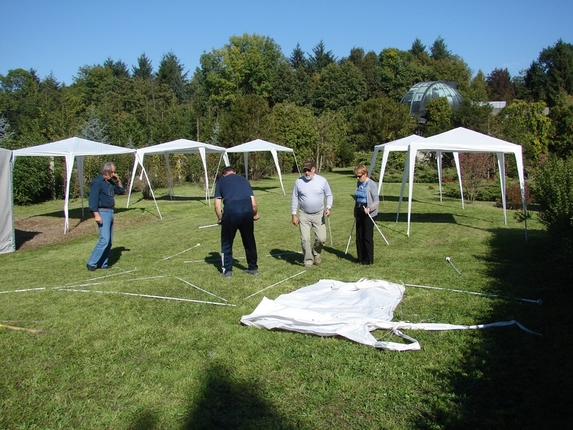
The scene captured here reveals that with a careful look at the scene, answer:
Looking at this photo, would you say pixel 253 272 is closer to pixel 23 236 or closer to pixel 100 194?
pixel 100 194

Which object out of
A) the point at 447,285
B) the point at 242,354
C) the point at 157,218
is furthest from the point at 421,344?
the point at 157,218

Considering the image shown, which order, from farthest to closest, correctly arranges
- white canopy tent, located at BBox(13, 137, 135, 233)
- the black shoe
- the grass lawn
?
white canopy tent, located at BBox(13, 137, 135, 233), the black shoe, the grass lawn

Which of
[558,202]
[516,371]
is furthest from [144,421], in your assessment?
[558,202]

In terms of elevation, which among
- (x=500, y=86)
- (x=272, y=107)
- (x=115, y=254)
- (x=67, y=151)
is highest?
(x=500, y=86)

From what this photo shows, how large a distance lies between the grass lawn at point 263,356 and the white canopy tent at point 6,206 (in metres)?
2.69

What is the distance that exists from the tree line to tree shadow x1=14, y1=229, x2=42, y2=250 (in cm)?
714

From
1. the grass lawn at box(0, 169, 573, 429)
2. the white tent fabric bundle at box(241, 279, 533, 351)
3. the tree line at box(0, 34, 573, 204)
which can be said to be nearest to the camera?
the grass lawn at box(0, 169, 573, 429)

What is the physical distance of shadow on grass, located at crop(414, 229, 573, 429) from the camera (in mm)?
3506

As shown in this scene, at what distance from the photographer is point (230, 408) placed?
3.75 meters

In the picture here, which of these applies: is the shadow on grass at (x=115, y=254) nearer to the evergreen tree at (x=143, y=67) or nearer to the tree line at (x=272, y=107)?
the tree line at (x=272, y=107)

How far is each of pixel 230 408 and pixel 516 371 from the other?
2.40 metres

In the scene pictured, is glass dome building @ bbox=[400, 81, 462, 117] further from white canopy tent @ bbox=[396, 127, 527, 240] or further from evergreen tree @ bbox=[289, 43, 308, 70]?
white canopy tent @ bbox=[396, 127, 527, 240]

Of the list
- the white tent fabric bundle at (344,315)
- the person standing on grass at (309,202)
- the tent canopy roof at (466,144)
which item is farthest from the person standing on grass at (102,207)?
the tent canopy roof at (466,144)

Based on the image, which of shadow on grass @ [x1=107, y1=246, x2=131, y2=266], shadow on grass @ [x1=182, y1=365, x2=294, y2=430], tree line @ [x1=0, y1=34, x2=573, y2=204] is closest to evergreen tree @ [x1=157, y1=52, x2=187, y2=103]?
tree line @ [x1=0, y1=34, x2=573, y2=204]
